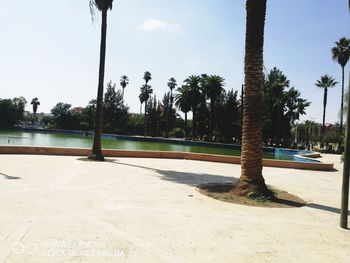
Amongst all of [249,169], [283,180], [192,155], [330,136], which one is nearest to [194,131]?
[330,136]

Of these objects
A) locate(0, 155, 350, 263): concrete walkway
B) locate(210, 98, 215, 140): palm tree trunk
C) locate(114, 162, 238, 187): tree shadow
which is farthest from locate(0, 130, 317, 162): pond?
locate(0, 155, 350, 263): concrete walkway

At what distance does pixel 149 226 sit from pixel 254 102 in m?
5.95

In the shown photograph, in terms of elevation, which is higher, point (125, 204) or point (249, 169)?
point (249, 169)

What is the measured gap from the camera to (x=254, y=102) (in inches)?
446

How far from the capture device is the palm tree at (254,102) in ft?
37.1

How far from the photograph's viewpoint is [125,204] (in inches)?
370

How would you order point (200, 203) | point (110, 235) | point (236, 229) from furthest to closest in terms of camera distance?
point (200, 203), point (236, 229), point (110, 235)

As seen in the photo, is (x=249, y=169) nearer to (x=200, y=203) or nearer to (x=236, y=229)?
(x=200, y=203)

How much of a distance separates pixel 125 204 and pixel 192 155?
1470cm

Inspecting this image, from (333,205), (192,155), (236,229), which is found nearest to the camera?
(236,229)

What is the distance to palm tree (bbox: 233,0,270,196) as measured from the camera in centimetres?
1130

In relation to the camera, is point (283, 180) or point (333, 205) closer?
point (333, 205)

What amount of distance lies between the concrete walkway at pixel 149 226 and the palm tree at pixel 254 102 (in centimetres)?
165

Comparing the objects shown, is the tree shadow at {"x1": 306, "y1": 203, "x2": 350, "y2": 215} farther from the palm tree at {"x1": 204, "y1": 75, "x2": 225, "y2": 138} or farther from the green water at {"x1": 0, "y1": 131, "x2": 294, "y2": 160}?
the palm tree at {"x1": 204, "y1": 75, "x2": 225, "y2": 138}
